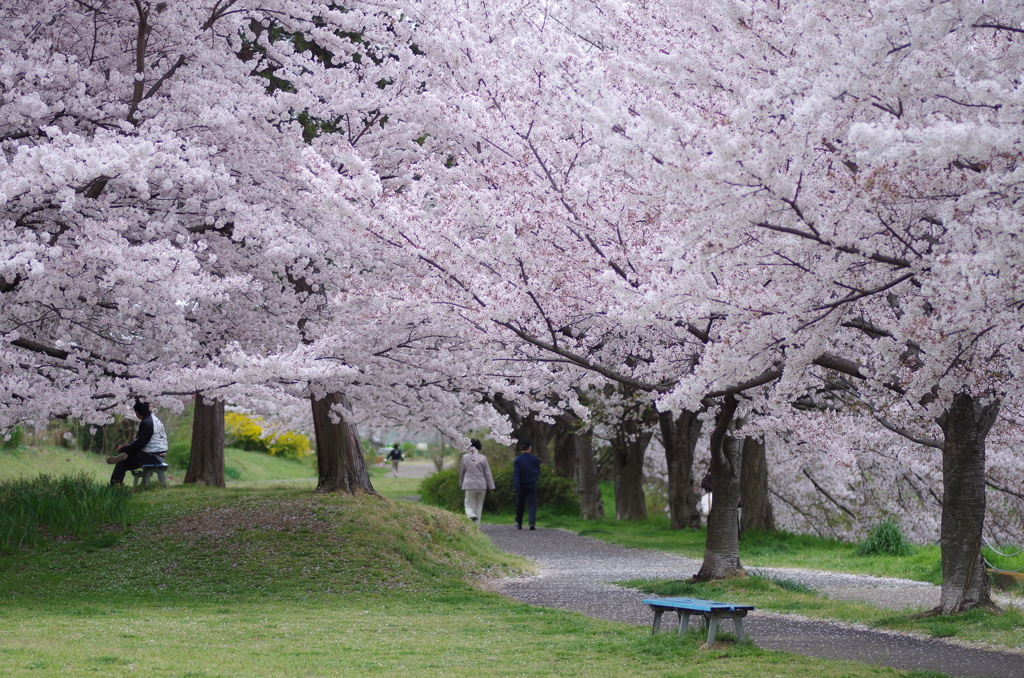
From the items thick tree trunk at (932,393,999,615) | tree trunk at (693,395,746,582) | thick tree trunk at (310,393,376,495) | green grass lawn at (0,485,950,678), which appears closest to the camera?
green grass lawn at (0,485,950,678)

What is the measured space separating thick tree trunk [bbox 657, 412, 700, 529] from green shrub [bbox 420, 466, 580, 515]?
17.2 feet

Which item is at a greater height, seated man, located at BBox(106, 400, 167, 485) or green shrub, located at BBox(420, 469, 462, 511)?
seated man, located at BBox(106, 400, 167, 485)

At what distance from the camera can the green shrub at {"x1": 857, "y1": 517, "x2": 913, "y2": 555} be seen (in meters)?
15.1

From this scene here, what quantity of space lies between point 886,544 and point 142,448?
36.6ft

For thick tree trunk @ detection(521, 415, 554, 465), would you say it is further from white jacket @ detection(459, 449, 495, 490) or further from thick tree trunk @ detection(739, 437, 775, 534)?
thick tree trunk @ detection(739, 437, 775, 534)

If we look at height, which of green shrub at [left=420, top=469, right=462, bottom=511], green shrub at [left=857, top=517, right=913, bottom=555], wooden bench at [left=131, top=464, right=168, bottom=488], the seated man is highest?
the seated man

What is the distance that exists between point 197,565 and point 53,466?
13.6 m

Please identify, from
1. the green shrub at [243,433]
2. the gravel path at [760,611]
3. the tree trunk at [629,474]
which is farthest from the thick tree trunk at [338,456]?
the green shrub at [243,433]

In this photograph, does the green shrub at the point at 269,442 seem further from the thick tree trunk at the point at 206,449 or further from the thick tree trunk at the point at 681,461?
the thick tree trunk at the point at 681,461

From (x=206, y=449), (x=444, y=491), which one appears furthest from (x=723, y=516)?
(x=444, y=491)

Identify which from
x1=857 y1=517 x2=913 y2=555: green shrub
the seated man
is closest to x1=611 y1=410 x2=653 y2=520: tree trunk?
x1=857 y1=517 x2=913 y2=555: green shrub

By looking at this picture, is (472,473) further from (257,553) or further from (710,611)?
(710,611)

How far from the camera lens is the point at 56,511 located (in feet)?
41.0

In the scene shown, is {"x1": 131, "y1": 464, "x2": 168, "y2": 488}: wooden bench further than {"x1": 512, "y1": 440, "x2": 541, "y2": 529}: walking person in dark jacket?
No
